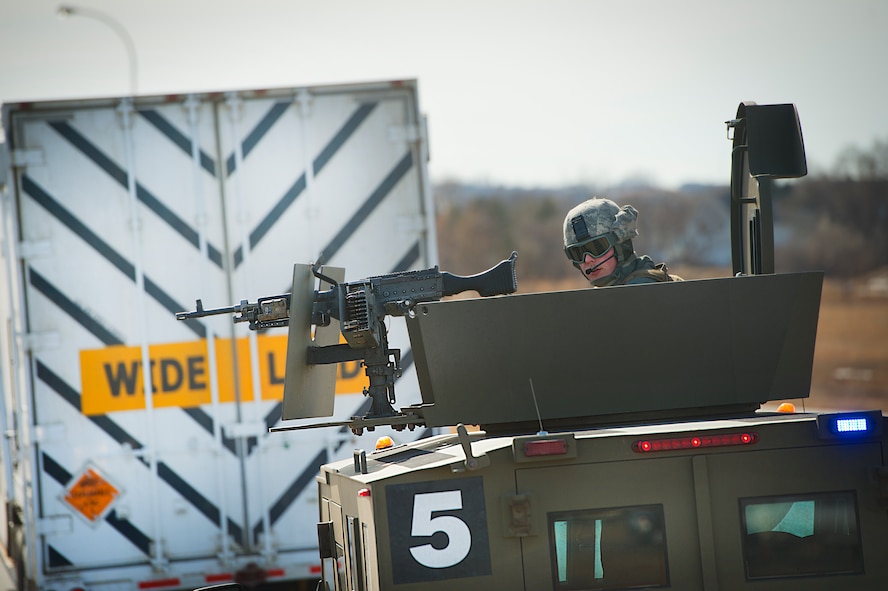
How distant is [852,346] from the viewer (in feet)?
122

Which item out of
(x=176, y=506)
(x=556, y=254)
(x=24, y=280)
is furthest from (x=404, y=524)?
(x=556, y=254)

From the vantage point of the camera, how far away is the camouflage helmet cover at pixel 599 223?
5645 mm

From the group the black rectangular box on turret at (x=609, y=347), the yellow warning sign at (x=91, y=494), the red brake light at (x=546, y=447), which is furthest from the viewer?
the yellow warning sign at (x=91, y=494)

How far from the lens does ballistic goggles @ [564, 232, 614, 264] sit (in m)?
5.64

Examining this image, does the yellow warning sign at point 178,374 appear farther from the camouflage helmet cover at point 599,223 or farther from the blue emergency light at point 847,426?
the blue emergency light at point 847,426

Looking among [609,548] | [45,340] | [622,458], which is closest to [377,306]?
[622,458]

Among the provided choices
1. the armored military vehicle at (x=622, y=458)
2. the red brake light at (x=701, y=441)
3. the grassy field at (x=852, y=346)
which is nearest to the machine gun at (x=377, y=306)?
the armored military vehicle at (x=622, y=458)

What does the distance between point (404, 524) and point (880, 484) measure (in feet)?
5.43

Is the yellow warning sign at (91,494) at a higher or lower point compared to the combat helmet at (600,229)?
lower

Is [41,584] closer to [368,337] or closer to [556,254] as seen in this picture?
[368,337]

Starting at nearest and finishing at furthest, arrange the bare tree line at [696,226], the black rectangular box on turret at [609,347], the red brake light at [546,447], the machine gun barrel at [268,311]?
the red brake light at [546,447], the black rectangular box on turret at [609,347], the machine gun barrel at [268,311], the bare tree line at [696,226]

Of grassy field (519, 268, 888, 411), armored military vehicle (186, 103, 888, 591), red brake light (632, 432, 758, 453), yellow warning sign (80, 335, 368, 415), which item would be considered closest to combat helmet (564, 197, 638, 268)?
armored military vehicle (186, 103, 888, 591)

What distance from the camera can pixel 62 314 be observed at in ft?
26.5

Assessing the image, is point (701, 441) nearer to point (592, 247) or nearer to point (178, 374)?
point (592, 247)
